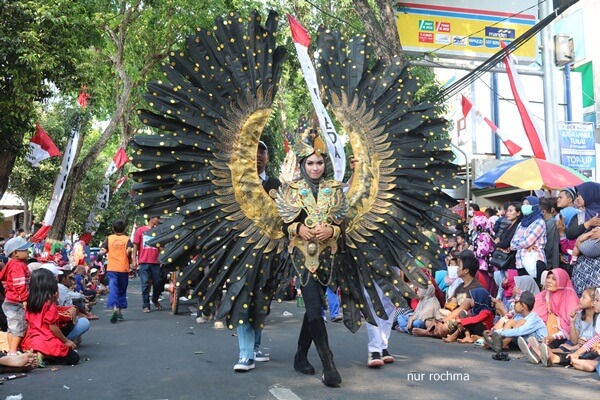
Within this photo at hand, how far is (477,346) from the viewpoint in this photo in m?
8.73

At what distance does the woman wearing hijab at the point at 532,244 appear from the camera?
930 cm

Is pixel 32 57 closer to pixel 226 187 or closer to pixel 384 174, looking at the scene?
pixel 226 187

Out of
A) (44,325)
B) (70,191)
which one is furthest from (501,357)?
(70,191)

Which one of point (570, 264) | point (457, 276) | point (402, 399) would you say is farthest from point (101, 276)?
point (402, 399)

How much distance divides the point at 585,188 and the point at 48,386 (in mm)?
6896

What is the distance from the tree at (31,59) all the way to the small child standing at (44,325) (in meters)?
5.87

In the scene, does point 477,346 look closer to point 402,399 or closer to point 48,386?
point 402,399

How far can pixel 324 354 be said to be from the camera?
589 centimetres

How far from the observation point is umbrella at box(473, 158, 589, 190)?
10.3 metres

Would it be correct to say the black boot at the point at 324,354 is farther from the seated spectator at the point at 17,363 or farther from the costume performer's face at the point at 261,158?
the seated spectator at the point at 17,363

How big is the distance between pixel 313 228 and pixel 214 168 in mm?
1025

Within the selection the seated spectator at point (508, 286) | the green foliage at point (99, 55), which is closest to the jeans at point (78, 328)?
the green foliage at point (99, 55)

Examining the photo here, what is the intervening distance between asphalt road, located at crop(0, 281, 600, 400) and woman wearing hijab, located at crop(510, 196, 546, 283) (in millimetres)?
1477

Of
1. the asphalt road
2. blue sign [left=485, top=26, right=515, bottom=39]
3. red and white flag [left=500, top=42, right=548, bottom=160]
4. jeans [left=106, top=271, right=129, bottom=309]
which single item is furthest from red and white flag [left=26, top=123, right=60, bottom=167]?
blue sign [left=485, top=26, right=515, bottom=39]
